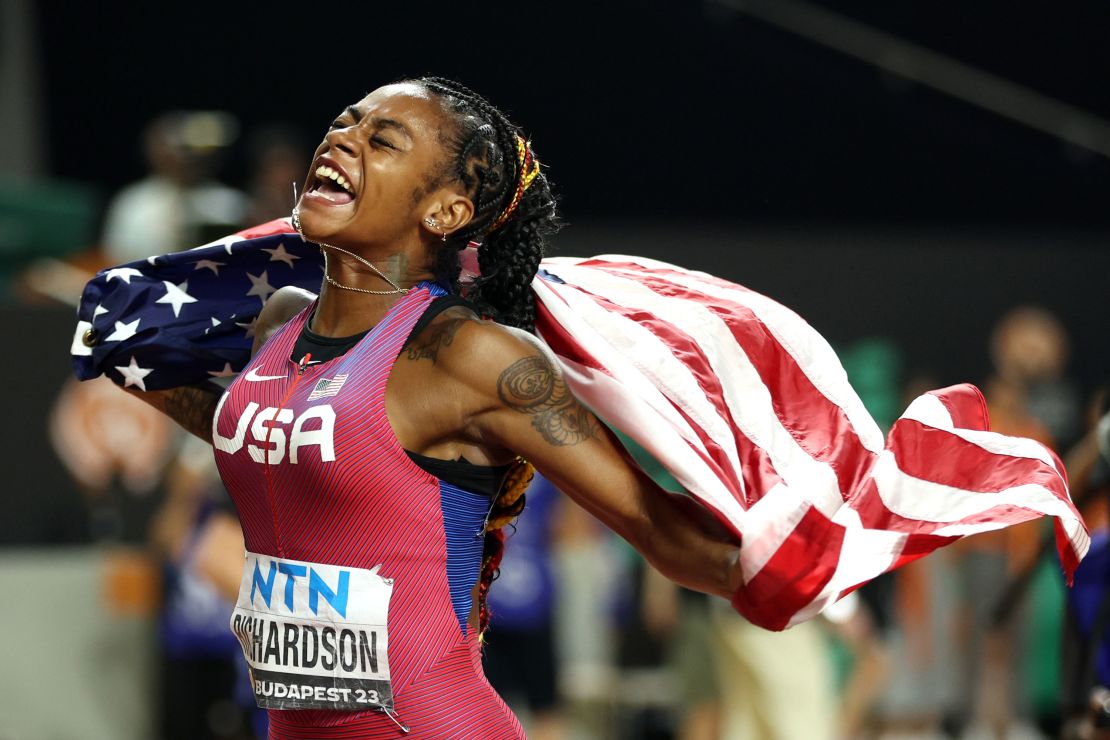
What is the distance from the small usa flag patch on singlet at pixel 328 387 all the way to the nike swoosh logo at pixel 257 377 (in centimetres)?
13

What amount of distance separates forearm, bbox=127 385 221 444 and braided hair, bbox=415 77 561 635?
2.44 feet

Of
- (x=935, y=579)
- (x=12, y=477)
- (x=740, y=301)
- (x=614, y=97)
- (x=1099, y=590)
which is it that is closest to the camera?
(x=740, y=301)

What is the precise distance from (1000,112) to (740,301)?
289 inches

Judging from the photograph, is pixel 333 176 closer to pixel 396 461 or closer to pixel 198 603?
pixel 396 461

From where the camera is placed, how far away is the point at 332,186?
3158mm

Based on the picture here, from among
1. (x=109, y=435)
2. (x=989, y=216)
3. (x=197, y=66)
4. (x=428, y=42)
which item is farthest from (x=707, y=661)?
(x=197, y=66)

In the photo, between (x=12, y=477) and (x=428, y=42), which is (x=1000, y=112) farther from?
(x=12, y=477)

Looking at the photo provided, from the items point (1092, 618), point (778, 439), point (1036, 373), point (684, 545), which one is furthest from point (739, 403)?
point (1036, 373)

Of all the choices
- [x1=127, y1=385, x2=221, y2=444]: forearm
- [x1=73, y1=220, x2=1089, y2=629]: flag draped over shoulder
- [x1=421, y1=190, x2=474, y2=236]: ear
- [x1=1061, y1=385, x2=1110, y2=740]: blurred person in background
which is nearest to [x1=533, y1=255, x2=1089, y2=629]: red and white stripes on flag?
[x1=73, y1=220, x2=1089, y2=629]: flag draped over shoulder

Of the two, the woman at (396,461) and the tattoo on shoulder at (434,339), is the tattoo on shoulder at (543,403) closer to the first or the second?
the woman at (396,461)

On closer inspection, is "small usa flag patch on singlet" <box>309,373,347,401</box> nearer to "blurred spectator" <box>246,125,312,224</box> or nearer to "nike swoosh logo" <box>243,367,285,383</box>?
"nike swoosh logo" <box>243,367,285,383</box>

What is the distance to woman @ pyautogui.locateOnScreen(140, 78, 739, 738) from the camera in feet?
9.62

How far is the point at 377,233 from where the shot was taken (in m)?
3.11

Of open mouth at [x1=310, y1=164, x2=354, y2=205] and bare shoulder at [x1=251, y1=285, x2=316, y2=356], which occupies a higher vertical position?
open mouth at [x1=310, y1=164, x2=354, y2=205]
